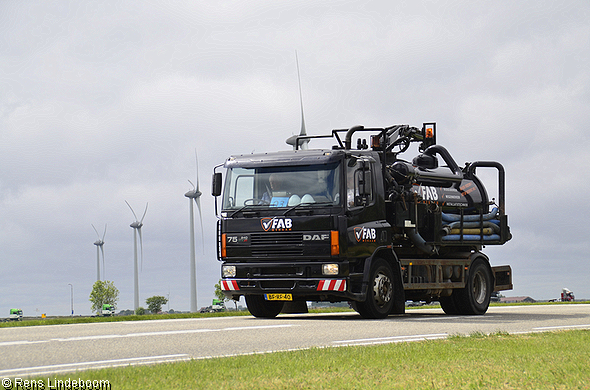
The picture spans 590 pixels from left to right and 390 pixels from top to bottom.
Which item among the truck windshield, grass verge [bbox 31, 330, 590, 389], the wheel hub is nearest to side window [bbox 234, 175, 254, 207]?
the truck windshield

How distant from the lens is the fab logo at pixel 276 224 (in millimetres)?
15031

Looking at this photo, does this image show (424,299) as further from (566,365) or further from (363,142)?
(566,365)

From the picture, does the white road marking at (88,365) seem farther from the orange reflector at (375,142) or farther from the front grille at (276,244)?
the orange reflector at (375,142)

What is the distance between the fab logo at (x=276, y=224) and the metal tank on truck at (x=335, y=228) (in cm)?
2

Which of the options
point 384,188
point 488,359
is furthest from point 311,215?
point 488,359

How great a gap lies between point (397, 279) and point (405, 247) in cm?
111

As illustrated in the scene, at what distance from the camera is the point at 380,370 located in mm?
7289

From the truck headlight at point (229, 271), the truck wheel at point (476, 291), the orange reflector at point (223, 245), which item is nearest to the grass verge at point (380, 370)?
the truck headlight at point (229, 271)

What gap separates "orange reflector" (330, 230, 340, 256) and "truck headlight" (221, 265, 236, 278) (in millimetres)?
2180

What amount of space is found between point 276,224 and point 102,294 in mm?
109707

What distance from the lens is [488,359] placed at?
8180 millimetres

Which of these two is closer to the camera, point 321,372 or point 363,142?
point 321,372

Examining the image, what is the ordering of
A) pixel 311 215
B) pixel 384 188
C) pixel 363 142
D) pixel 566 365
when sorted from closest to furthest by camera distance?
pixel 566 365 → pixel 311 215 → pixel 384 188 → pixel 363 142

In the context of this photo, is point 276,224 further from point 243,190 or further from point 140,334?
point 140,334
